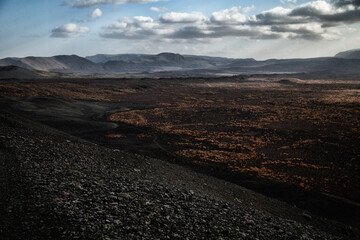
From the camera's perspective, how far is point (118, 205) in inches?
378

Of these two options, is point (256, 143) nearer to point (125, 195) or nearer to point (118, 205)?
point (125, 195)

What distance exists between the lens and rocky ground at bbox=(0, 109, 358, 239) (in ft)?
26.4

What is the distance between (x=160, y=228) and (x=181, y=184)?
19.0ft

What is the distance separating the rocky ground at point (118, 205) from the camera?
8.05 meters

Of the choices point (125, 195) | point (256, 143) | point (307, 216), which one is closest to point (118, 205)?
point (125, 195)

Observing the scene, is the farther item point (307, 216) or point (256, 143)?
point (256, 143)

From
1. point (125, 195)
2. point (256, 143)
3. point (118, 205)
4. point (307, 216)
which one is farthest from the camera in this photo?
point (256, 143)

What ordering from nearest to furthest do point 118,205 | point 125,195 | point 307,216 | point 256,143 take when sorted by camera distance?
point 118,205 → point 125,195 → point 307,216 → point 256,143

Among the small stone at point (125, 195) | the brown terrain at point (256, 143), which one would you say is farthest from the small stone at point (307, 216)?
the small stone at point (125, 195)

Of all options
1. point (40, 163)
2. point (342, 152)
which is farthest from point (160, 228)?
point (342, 152)

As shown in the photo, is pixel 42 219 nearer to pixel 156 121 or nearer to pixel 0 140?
pixel 0 140

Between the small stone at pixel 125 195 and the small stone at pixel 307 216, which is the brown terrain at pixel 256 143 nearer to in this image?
the small stone at pixel 307 216

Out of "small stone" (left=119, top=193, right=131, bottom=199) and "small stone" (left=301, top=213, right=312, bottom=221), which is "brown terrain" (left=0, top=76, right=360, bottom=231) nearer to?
"small stone" (left=301, top=213, right=312, bottom=221)

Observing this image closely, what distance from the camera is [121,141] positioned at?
1092 inches
